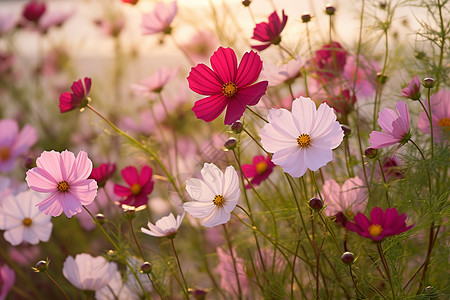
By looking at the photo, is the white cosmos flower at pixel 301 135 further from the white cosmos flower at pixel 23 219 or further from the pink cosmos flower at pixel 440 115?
the white cosmos flower at pixel 23 219

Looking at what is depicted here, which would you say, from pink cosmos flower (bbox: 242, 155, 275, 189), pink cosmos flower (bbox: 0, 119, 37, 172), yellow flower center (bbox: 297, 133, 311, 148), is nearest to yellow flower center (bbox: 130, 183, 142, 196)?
pink cosmos flower (bbox: 242, 155, 275, 189)

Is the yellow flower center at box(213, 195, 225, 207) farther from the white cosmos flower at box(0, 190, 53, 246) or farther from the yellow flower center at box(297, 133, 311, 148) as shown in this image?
the white cosmos flower at box(0, 190, 53, 246)

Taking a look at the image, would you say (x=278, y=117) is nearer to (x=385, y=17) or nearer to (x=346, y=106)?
(x=346, y=106)

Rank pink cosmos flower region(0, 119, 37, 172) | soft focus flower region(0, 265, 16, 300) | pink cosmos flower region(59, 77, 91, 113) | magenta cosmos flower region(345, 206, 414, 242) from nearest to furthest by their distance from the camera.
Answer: magenta cosmos flower region(345, 206, 414, 242) → pink cosmos flower region(59, 77, 91, 113) → soft focus flower region(0, 265, 16, 300) → pink cosmos flower region(0, 119, 37, 172)

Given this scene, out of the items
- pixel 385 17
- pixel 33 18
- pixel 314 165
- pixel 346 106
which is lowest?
pixel 314 165

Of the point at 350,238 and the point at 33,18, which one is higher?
the point at 33,18

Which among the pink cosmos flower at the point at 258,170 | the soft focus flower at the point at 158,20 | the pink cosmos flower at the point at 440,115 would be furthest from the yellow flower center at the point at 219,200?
the soft focus flower at the point at 158,20

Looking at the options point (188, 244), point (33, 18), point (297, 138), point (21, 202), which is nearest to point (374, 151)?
point (297, 138)
